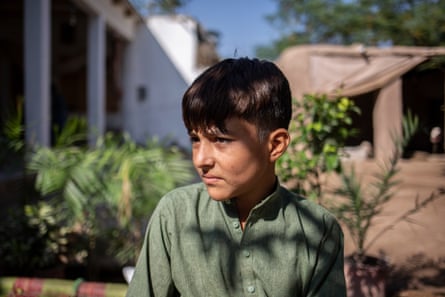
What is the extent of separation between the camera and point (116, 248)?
3.62 m

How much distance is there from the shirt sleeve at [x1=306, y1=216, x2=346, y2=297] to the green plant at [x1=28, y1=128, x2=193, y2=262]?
86.3 inches

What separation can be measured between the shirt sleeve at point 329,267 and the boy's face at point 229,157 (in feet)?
0.91

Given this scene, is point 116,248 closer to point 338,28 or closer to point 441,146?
point 441,146

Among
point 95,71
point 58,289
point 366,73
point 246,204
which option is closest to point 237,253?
point 246,204

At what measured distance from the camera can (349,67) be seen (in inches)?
260

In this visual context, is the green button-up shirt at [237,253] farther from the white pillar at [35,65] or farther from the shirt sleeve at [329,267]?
the white pillar at [35,65]

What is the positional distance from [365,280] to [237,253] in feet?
5.57

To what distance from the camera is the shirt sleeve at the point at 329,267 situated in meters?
1.12

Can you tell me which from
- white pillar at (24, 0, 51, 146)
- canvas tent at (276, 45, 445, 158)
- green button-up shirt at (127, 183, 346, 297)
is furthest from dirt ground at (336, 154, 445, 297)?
white pillar at (24, 0, 51, 146)

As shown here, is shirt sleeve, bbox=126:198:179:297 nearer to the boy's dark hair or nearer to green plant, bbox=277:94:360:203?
the boy's dark hair

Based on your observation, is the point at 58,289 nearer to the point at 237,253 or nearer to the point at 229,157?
the point at 237,253

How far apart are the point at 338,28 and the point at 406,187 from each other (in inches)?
653

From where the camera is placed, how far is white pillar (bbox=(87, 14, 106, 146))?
8344 millimetres

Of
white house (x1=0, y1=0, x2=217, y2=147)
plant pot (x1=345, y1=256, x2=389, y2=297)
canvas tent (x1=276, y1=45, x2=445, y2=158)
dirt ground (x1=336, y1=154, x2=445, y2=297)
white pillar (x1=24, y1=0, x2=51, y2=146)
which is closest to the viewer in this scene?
plant pot (x1=345, y1=256, x2=389, y2=297)
